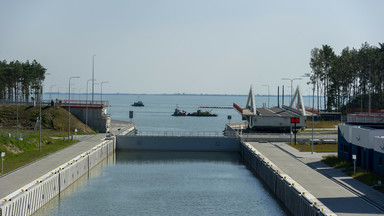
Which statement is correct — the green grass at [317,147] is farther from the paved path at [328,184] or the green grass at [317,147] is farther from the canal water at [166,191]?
the canal water at [166,191]

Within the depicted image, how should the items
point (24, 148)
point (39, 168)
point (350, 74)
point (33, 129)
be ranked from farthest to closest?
point (350, 74) < point (33, 129) < point (24, 148) < point (39, 168)

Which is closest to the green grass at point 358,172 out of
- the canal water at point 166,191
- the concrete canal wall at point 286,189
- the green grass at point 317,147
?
the concrete canal wall at point 286,189

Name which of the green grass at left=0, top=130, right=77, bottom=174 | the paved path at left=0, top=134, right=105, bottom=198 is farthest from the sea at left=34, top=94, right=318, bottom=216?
the green grass at left=0, top=130, right=77, bottom=174

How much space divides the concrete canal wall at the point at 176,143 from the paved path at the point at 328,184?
1758 centimetres

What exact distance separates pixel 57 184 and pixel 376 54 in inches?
3654

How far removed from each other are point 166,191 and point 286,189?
12991 millimetres

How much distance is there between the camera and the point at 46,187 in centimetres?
4541

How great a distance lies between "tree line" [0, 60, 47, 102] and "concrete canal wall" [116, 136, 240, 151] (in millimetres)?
48056

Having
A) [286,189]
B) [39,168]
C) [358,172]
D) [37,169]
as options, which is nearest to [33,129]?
[39,168]

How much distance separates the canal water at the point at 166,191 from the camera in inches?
1781

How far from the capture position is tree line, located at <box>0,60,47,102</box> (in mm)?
126750

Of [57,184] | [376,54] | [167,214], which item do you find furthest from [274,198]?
[376,54]

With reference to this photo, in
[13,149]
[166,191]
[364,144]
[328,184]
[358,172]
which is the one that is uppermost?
[364,144]

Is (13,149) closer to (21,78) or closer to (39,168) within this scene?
(39,168)
